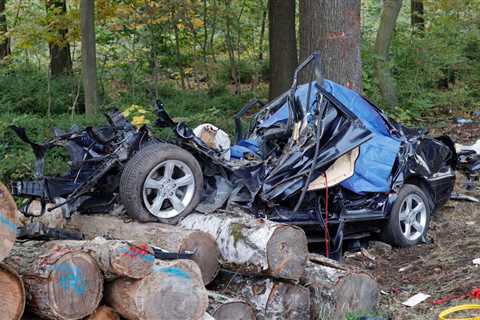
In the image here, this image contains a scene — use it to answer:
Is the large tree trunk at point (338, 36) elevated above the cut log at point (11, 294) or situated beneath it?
elevated above

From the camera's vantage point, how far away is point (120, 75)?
16828 mm

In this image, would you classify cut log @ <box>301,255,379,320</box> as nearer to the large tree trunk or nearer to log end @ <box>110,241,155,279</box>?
log end @ <box>110,241,155,279</box>

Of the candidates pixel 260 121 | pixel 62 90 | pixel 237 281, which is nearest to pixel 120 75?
pixel 62 90

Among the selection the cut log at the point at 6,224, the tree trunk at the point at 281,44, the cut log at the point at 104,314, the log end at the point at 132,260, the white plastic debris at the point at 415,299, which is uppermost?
the tree trunk at the point at 281,44

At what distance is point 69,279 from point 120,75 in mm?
12285

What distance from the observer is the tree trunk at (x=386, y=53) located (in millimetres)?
15055

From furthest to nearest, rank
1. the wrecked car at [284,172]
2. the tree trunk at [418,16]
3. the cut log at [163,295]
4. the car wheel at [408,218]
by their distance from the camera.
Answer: the tree trunk at [418,16], the car wheel at [408,218], the wrecked car at [284,172], the cut log at [163,295]

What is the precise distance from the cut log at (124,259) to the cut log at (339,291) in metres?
1.70

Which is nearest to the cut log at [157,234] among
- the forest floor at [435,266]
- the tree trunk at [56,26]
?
the forest floor at [435,266]

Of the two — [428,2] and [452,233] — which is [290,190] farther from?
[428,2]

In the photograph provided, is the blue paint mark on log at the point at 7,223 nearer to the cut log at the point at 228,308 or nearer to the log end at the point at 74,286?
the log end at the point at 74,286

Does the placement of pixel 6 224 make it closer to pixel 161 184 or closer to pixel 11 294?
pixel 11 294

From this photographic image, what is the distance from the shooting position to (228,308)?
5703 mm

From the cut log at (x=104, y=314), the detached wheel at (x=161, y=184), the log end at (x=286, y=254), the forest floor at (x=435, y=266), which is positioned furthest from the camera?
the detached wheel at (x=161, y=184)
